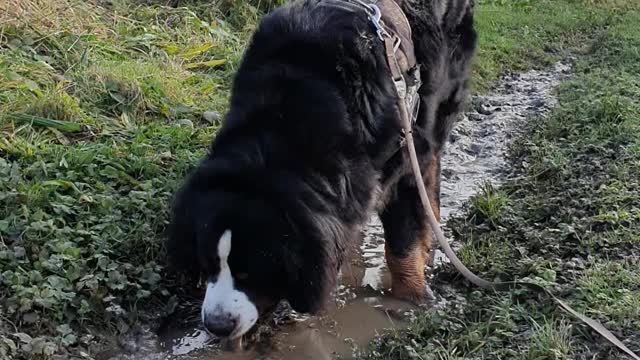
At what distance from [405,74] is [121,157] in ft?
5.42

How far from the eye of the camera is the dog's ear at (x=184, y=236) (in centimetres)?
305

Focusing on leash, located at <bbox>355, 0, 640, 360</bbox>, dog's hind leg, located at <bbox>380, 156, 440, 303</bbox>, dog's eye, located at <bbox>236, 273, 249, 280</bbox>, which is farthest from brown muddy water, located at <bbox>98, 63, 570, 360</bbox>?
dog's eye, located at <bbox>236, 273, 249, 280</bbox>

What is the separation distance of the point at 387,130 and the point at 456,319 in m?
0.81

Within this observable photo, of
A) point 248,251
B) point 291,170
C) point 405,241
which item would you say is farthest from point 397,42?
point 248,251

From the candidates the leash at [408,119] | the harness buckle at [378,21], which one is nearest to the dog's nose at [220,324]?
the leash at [408,119]

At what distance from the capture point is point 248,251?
2904 mm

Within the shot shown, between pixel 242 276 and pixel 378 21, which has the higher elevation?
pixel 378 21

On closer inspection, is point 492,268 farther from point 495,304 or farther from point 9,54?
point 9,54

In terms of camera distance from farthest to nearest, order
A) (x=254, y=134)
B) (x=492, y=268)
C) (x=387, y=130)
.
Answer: (x=492, y=268)
(x=387, y=130)
(x=254, y=134)

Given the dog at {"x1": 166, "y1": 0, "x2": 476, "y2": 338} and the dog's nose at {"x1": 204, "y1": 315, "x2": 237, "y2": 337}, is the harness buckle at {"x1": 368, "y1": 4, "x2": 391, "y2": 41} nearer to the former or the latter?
the dog at {"x1": 166, "y1": 0, "x2": 476, "y2": 338}

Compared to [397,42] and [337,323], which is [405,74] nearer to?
[397,42]

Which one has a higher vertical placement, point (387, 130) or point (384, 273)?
point (387, 130)

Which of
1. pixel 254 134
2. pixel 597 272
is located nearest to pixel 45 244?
pixel 254 134

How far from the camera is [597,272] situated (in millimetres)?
3385
